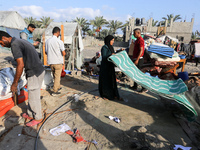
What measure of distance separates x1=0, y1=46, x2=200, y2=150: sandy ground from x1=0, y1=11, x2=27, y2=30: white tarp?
1419cm

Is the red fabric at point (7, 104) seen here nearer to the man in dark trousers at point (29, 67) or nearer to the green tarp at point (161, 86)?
the man in dark trousers at point (29, 67)

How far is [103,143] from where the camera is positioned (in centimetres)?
231

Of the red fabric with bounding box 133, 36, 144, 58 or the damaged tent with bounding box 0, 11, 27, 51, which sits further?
the damaged tent with bounding box 0, 11, 27, 51

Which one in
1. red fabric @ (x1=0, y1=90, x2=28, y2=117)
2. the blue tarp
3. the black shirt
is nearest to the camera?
the black shirt

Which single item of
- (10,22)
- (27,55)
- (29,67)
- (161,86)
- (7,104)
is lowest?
(7,104)

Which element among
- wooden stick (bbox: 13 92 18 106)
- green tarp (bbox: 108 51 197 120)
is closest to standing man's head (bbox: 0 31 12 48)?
wooden stick (bbox: 13 92 18 106)

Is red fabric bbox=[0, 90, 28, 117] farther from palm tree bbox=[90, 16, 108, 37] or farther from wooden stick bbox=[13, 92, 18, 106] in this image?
palm tree bbox=[90, 16, 108, 37]

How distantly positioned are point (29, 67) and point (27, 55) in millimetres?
218

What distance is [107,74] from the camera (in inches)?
151

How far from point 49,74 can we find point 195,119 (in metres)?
4.19

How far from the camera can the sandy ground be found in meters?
2.27

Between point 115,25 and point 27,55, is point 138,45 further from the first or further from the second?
point 115,25

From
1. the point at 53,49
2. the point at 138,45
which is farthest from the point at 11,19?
the point at 138,45

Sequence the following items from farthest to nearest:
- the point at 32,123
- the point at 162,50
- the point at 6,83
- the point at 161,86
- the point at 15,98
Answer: the point at 162,50 < the point at 161,86 < the point at 15,98 < the point at 6,83 < the point at 32,123
